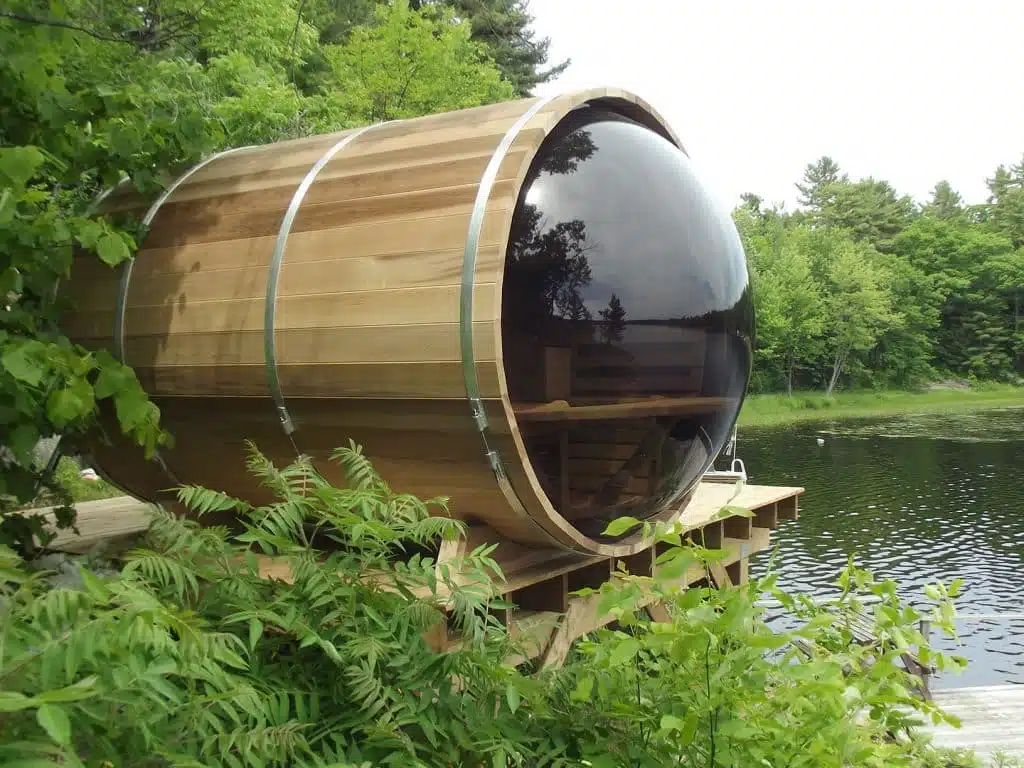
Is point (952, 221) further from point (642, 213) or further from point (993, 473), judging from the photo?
point (642, 213)

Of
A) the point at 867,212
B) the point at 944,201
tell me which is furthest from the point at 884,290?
the point at 944,201

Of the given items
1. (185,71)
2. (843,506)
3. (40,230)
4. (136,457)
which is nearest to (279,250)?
(40,230)

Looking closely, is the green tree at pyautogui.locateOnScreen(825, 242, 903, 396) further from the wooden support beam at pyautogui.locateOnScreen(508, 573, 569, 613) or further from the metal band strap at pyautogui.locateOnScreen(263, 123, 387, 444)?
the metal band strap at pyautogui.locateOnScreen(263, 123, 387, 444)

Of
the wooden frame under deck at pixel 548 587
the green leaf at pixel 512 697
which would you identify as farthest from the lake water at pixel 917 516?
the green leaf at pixel 512 697

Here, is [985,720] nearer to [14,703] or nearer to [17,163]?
[17,163]

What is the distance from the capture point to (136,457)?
375 centimetres

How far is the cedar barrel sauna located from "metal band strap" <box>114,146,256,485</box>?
2 centimetres

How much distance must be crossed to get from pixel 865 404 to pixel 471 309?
40660mm

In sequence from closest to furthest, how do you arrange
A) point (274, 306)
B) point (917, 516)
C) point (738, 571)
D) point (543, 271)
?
point (543, 271)
point (274, 306)
point (738, 571)
point (917, 516)

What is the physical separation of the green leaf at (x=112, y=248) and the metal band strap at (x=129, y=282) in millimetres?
459

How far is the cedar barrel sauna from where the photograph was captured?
2805 mm

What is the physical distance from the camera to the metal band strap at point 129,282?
352 cm

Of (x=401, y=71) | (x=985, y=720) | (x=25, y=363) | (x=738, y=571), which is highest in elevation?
(x=401, y=71)

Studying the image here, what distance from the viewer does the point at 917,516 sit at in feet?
61.8
